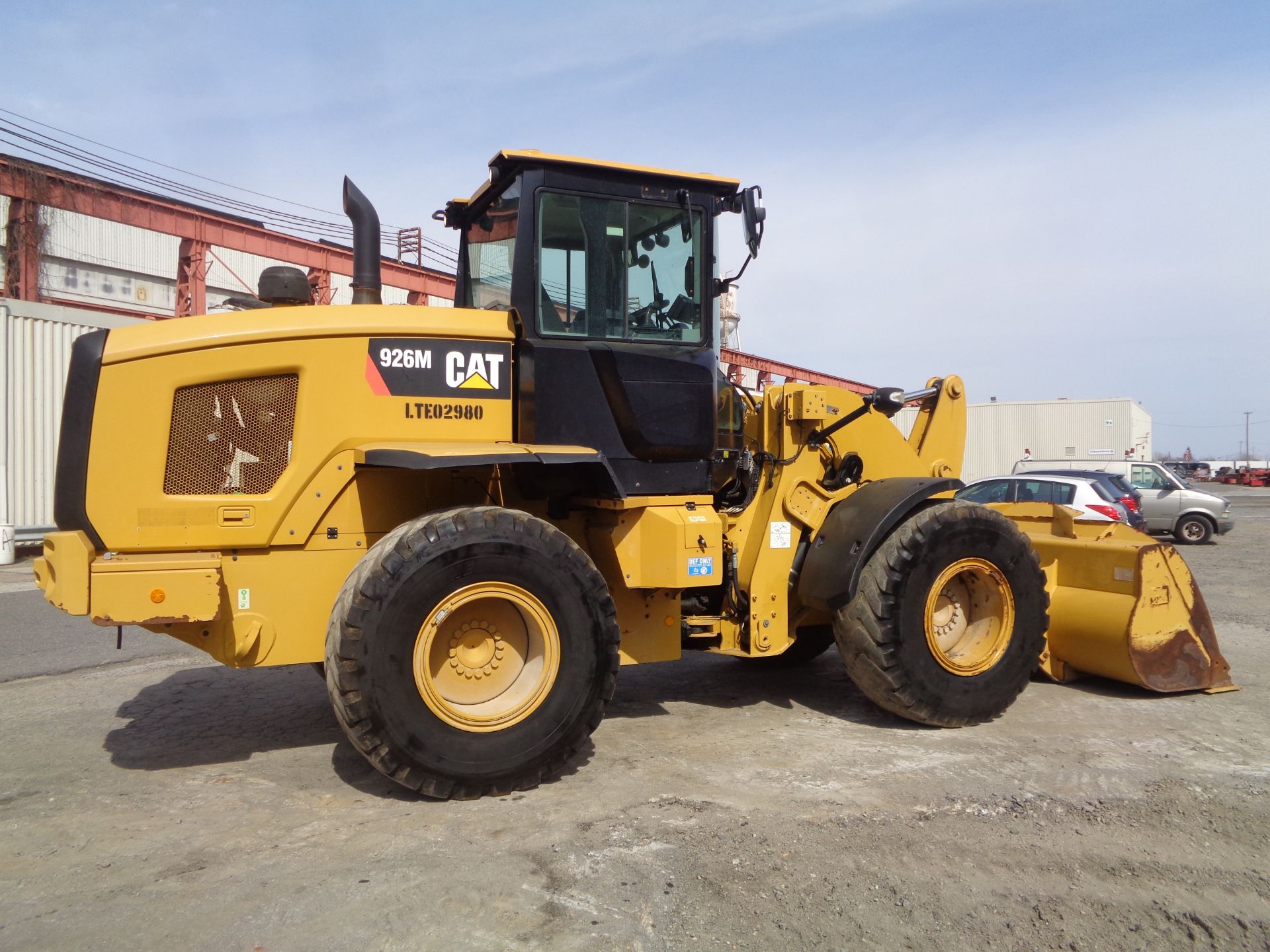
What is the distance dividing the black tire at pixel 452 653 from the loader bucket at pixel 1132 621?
3429 millimetres

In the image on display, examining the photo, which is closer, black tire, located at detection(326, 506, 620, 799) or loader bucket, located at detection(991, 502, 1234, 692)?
black tire, located at detection(326, 506, 620, 799)

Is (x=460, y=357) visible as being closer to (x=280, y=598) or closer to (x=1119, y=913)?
Result: (x=280, y=598)

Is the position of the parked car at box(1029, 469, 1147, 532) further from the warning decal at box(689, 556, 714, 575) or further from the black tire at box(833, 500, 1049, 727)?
the warning decal at box(689, 556, 714, 575)

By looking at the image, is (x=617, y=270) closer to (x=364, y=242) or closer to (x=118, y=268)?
(x=364, y=242)

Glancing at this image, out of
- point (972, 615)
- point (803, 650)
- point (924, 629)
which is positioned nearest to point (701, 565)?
point (924, 629)

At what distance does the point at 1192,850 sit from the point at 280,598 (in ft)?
12.7

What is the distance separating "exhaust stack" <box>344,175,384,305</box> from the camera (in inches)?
197

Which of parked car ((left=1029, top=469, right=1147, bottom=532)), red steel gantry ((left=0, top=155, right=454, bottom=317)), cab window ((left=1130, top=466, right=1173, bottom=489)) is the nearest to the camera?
parked car ((left=1029, top=469, right=1147, bottom=532))

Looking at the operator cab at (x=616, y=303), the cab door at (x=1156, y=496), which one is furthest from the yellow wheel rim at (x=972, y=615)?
the cab door at (x=1156, y=496)

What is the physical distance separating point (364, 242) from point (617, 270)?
4.39ft

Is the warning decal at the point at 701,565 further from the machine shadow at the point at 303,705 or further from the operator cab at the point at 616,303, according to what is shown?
the machine shadow at the point at 303,705

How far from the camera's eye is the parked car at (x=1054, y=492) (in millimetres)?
13523

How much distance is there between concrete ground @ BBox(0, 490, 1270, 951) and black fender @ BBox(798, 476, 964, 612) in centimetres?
77

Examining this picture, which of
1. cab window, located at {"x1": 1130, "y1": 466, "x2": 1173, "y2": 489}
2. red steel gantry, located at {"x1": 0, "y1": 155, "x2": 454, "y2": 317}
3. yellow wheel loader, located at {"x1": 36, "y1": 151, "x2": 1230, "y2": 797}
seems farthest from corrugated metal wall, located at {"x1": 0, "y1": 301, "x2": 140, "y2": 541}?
cab window, located at {"x1": 1130, "y1": 466, "x2": 1173, "y2": 489}
